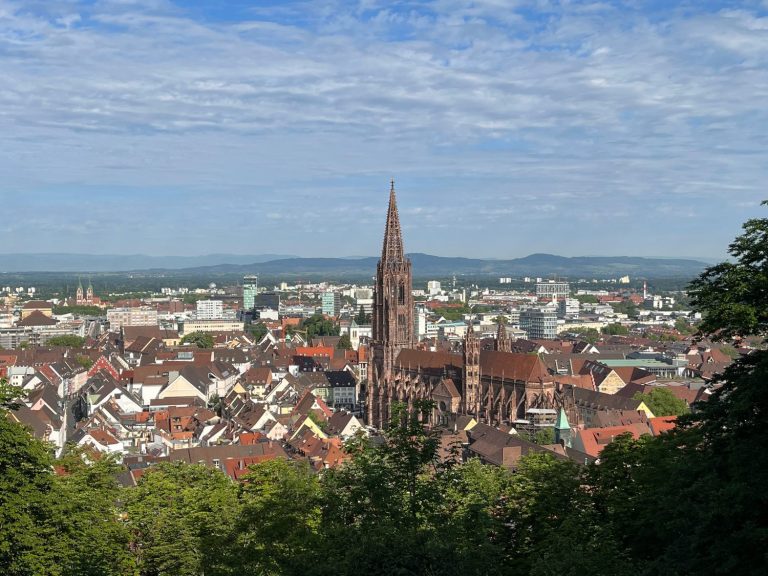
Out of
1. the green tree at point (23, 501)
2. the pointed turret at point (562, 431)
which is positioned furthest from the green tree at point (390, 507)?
the pointed turret at point (562, 431)

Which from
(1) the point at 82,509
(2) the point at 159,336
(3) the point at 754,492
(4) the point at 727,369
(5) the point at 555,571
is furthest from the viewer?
(2) the point at 159,336

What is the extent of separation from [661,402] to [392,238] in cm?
3338

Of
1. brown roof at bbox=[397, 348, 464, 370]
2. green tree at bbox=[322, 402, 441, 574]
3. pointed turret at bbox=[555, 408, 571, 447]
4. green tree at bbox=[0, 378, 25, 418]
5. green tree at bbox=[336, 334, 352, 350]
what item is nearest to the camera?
green tree at bbox=[322, 402, 441, 574]

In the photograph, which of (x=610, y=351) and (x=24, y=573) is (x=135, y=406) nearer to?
(x=24, y=573)

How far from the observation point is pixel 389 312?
97.8 metres

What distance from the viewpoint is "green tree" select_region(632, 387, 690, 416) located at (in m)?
83.9

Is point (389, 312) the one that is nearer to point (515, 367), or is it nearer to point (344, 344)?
point (515, 367)

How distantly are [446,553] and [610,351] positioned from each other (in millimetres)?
139693

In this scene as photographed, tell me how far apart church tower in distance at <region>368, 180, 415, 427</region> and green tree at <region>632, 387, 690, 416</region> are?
2663 centimetres

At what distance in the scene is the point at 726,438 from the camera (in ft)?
62.1

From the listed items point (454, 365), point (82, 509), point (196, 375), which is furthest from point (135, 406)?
point (82, 509)

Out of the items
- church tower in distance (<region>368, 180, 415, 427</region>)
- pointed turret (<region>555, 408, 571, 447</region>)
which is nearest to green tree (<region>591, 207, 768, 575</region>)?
pointed turret (<region>555, 408, 571, 447</region>)

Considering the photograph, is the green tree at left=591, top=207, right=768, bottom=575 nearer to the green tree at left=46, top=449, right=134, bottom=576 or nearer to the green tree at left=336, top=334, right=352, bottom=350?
the green tree at left=46, top=449, right=134, bottom=576

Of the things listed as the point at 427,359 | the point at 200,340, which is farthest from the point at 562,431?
the point at 200,340
